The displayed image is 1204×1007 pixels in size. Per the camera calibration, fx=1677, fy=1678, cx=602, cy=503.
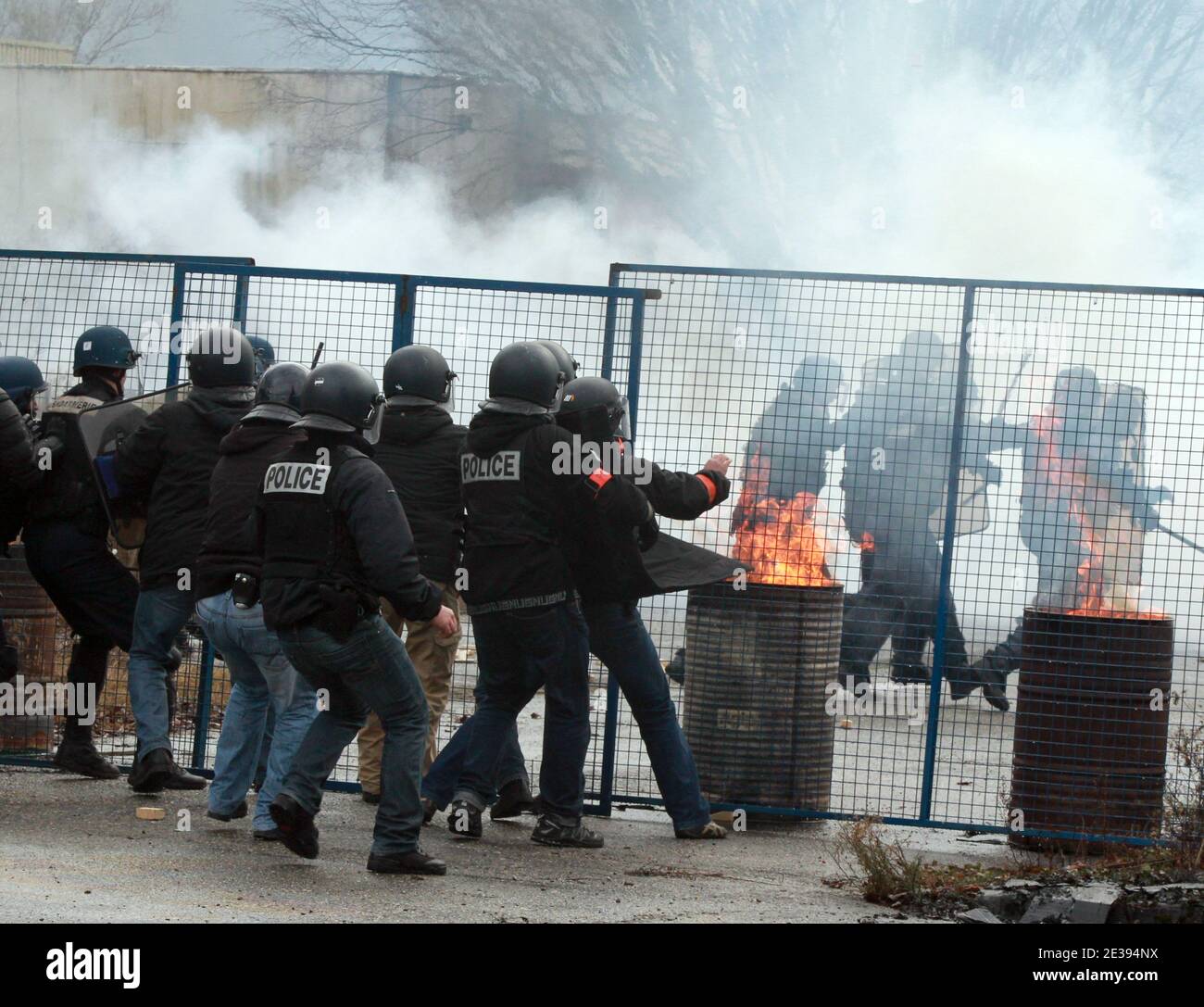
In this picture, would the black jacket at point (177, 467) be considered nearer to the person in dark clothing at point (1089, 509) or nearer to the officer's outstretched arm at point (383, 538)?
the officer's outstretched arm at point (383, 538)

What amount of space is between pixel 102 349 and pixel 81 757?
1.95 metres

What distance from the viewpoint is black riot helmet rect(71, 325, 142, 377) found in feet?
25.6

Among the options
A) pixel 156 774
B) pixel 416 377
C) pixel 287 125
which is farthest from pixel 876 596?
pixel 287 125

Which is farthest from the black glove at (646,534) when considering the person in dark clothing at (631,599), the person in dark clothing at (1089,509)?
the person in dark clothing at (1089,509)

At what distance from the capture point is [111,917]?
209 inches

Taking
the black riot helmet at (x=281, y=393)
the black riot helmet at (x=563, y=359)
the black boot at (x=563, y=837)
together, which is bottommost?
the black boot at (x=563, y=837)

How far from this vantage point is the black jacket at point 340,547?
5988 mm

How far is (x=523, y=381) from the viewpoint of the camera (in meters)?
7.02

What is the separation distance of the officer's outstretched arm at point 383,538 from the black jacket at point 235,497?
0.76 metres

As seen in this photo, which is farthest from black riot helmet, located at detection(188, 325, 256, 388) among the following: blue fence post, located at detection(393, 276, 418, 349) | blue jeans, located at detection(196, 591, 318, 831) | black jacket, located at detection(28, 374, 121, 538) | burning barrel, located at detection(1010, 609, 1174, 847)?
burning barrel, located at detection(1010, 609, 1174, 847)

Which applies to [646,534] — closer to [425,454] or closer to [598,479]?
[598,479]

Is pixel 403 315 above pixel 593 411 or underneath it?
above

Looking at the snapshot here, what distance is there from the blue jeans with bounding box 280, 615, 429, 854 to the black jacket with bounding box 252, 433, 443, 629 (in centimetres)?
12

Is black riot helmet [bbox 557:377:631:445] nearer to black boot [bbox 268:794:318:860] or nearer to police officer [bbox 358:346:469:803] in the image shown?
police officer [bbox 358:346:469:803]
